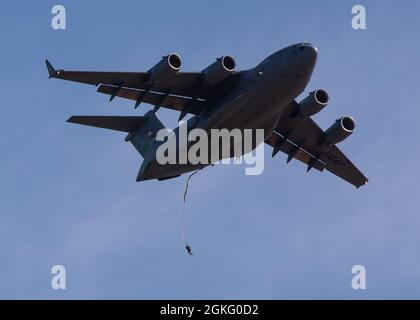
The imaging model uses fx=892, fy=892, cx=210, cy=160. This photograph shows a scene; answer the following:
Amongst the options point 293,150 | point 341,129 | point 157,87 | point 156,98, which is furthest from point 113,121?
point 341,129

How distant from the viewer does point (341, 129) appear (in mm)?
25922

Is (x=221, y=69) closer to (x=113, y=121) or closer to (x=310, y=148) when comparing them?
(x=113, y=121)

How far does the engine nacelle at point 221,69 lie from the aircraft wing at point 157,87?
511 millimetres

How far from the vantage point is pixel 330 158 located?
27.7 metres

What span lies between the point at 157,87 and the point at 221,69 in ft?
6.94

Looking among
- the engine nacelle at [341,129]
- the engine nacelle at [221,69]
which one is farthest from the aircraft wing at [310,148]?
the engine nacelle at [221,69]

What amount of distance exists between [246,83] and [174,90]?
91.4 inches

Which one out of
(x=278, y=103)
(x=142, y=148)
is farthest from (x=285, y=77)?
(x=142, y=148)

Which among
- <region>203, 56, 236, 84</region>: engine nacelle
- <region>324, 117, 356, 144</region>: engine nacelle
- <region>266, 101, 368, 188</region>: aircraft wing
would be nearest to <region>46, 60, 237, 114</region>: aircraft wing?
<region>203, 56, 236, 84</region>: engine nacelle

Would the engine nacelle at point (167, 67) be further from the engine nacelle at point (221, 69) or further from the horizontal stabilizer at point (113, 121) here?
the horizontal stabilizer at point (113, 121)

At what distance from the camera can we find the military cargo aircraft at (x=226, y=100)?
879 inches
